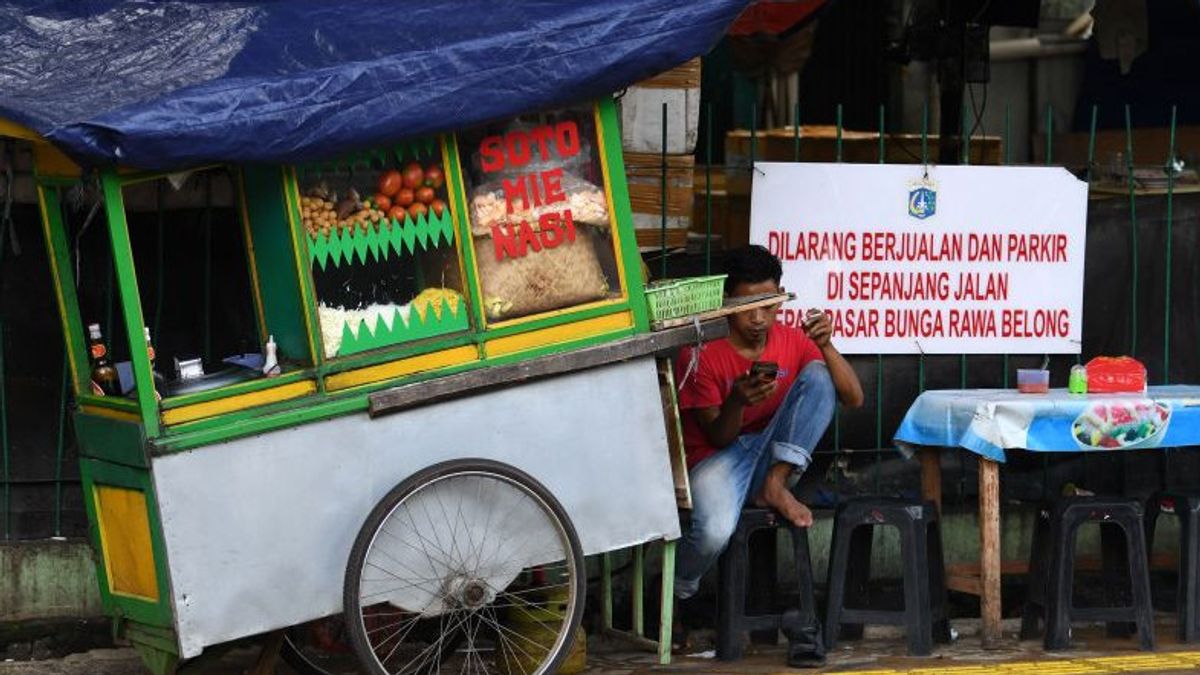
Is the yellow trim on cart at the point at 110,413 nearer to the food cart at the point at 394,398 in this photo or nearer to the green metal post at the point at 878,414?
the food cart at the point at 394,398

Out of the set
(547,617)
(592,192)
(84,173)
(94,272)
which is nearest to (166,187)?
(94,272)

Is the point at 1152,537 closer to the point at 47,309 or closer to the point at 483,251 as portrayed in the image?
the point at 483,251

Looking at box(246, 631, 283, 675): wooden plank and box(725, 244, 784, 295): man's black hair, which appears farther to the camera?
box(725, 244, 784, 295): man's black hair

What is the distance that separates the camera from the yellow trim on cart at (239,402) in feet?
18.3

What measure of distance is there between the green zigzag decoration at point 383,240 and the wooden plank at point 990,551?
2.30 meters

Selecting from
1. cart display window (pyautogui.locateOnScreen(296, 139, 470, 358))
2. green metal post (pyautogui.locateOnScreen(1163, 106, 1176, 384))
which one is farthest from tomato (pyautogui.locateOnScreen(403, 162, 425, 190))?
green metal post (pyautogui.locateOnScreen(1163, 106, 1176, 384))

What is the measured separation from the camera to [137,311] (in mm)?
5426

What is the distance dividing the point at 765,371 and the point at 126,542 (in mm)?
2231

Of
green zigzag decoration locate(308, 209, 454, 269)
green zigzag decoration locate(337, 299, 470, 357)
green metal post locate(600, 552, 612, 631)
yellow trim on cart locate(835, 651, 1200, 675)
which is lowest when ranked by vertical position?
yellow trim on cart locate(835, 651, 1200, 675)

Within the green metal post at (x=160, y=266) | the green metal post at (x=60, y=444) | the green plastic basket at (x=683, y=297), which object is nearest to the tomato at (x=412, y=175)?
the green plastic basket at (x=683, y=297)

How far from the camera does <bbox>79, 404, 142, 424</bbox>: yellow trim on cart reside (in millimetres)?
5691

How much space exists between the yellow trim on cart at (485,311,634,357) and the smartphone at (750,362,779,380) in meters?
0.56

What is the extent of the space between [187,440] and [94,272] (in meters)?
1.43

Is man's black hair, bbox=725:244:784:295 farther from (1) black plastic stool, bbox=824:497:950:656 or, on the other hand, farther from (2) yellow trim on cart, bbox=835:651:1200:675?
(2) yellow trim on cart, bbox=835:651:1200:675
